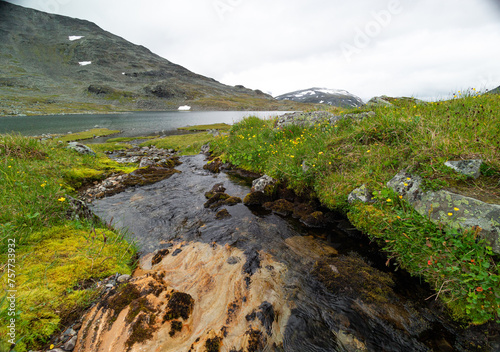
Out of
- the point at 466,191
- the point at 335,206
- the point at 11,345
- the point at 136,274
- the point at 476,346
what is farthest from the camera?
the point at 335,206

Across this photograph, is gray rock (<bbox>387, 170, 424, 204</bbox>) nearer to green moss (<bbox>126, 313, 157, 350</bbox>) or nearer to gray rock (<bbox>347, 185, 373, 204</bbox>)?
gray rock (<bbox>347, 185, 373, 204</bbox>)

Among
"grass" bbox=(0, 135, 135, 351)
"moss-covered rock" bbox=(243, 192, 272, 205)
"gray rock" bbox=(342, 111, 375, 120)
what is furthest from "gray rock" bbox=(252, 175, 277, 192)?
"grass" bbox=(0, 135, 135, 351)

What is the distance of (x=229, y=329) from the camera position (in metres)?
3.39

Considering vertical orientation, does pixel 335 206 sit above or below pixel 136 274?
above

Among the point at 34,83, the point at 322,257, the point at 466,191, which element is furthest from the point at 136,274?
the point at 34,83

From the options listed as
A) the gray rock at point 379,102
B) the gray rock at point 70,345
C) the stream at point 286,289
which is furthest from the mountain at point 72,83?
the gray rock at point 379,102

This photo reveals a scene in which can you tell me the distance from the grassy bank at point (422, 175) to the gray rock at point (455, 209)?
167 mm

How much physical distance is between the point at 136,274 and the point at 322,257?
4799mm

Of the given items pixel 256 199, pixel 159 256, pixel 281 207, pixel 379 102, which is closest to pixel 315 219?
pixel 281 207

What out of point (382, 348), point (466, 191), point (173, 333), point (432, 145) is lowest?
point (382, 348)

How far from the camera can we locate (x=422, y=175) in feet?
16.4

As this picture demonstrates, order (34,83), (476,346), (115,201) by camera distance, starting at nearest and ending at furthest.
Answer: (476,346) → (115,201) → (34,83)

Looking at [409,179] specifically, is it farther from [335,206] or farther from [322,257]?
[322,257]

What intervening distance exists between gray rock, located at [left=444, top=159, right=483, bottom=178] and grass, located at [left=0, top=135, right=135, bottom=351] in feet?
27.4
